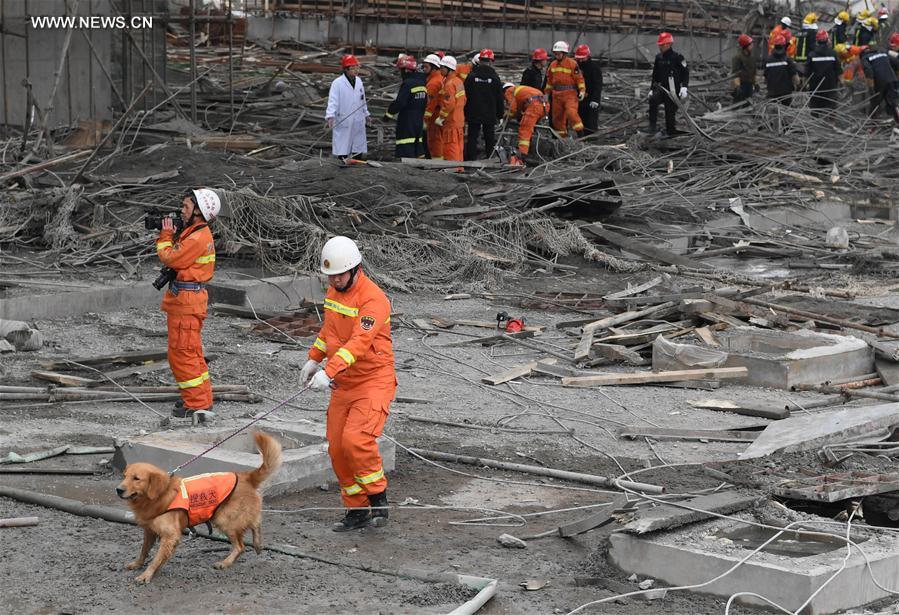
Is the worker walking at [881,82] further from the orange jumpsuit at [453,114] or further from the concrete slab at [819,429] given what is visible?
the concrete slab at [819,429]

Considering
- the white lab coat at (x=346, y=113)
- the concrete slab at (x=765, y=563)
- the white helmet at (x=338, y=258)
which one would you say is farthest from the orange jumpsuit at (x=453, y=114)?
the concrete slab at (x=765, y=563)

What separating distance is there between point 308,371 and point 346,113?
42.9 ft

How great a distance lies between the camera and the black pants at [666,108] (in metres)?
23.4

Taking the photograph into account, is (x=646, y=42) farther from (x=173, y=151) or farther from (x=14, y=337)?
(x=14, y=337)

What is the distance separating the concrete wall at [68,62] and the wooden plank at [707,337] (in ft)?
41.1

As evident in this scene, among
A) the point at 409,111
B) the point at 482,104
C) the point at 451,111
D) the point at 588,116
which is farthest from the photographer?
the point at 588,116

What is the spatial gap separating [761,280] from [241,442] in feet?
30.9

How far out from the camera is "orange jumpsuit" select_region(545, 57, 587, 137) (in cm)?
2245

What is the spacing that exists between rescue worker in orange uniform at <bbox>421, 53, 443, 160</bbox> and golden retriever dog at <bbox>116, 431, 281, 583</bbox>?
14.1m

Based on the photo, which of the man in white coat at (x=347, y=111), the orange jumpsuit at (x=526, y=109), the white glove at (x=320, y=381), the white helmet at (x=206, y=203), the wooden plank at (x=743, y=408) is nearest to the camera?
the white glove at (x=320, y=381)

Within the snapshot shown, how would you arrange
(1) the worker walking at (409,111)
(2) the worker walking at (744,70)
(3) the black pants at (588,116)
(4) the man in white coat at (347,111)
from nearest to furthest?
(4) the man in white coat at (347,111)
(1) the worker walking at (409,111)
(3) the black pants at (588,116)
(2) the worker walking at (744,70)

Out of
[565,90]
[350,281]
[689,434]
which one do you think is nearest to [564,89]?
[565,90]

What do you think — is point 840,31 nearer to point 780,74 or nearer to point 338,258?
point 780,74

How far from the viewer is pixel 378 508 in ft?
24.3
